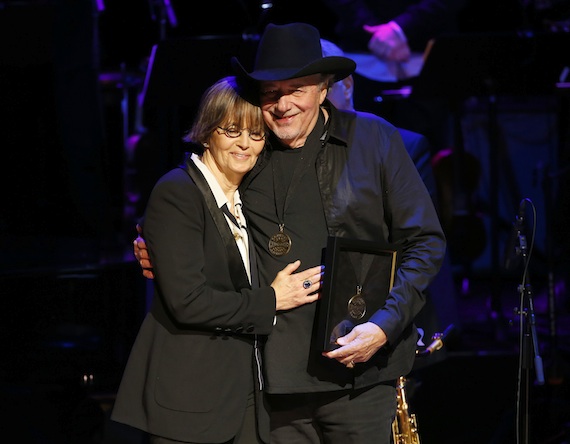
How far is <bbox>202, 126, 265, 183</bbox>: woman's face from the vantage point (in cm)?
340

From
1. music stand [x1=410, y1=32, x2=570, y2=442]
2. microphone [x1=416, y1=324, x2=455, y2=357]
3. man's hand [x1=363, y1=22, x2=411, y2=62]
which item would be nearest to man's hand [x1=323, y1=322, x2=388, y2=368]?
microphone [x1=416, y1=324, x2=455, y2=357]

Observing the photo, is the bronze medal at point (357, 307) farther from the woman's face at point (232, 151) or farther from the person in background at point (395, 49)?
the person in background at point (395, 49)

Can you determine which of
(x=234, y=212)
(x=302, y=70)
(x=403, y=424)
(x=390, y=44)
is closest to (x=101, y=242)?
(x=390, y=44)

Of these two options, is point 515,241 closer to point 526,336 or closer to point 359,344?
point 526,336

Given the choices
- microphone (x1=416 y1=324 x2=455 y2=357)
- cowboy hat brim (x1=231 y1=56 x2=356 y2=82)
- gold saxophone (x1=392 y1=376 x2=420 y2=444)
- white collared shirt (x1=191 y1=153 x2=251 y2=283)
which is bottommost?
gold saxophone (x1=392 y1=376 x2=420 y2=444)

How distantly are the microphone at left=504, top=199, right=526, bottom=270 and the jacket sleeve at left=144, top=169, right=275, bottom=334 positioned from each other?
1241 millimetres

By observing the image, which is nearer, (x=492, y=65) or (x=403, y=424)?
(x=403, y=424)

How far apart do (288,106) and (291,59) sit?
0.70ft

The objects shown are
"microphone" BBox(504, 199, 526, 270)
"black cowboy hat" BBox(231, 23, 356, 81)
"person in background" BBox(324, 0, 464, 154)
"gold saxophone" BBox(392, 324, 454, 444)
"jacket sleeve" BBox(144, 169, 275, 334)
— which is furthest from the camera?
"person in background" BBox(324, 0, 464, 154)

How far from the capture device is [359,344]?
3.21 meters

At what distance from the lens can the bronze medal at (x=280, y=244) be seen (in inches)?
136

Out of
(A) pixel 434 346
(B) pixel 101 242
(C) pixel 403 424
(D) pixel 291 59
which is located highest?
(D) pixel 291 59

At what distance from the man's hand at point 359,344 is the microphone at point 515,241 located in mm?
997

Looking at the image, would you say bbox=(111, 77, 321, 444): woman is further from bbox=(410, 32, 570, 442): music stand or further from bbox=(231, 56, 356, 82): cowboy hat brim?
bbox=(410, 32, 570, 442): music stand
